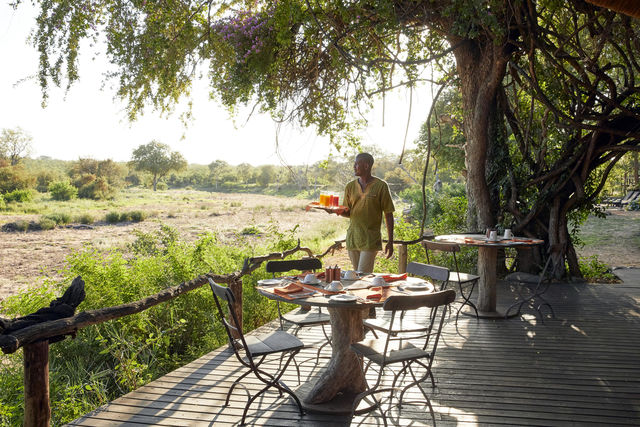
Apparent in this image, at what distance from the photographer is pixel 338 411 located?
2.93m

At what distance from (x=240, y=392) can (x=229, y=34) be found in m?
4.80

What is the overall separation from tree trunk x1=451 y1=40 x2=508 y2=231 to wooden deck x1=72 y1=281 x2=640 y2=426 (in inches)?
104

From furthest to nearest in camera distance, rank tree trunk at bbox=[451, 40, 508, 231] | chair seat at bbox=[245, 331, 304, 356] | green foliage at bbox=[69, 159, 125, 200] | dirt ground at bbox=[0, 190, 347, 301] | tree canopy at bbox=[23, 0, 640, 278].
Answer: green foliage at bbox=[69, 159, 125, 200]
dirt ground at bbox=[0, 190, 347, 301]
tree trunk at bbox=[451, 40, 508, 231]
tree canopy at bbox=[23, 0, 640, 278]
chair seat at bbox=[245, 331, 304, 356]

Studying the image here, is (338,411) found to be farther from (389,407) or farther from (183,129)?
(183,129)

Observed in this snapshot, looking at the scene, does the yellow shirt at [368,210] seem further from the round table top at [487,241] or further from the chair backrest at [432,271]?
the round table top at [487,241]

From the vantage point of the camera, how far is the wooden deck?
2877mm

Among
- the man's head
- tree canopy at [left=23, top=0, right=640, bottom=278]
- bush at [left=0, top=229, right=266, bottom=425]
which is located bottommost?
bush at [left=0, top=229, right=266, bottom=425]

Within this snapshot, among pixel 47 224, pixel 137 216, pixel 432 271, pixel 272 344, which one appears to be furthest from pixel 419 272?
pixel 137 216

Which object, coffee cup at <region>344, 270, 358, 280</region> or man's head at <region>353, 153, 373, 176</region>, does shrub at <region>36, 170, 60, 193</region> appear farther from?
coffee cup at <region>344, 270, 358, 280</region>

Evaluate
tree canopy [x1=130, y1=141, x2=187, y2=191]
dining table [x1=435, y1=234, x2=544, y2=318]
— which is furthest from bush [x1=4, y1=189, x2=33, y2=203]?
dining table [x1=435, y1=234, x2=544, y2=318]

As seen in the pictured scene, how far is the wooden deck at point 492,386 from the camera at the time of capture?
2877 millimetres

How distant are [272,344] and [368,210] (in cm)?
178

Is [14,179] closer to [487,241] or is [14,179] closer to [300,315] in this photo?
[300,315]

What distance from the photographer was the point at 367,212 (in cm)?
436
